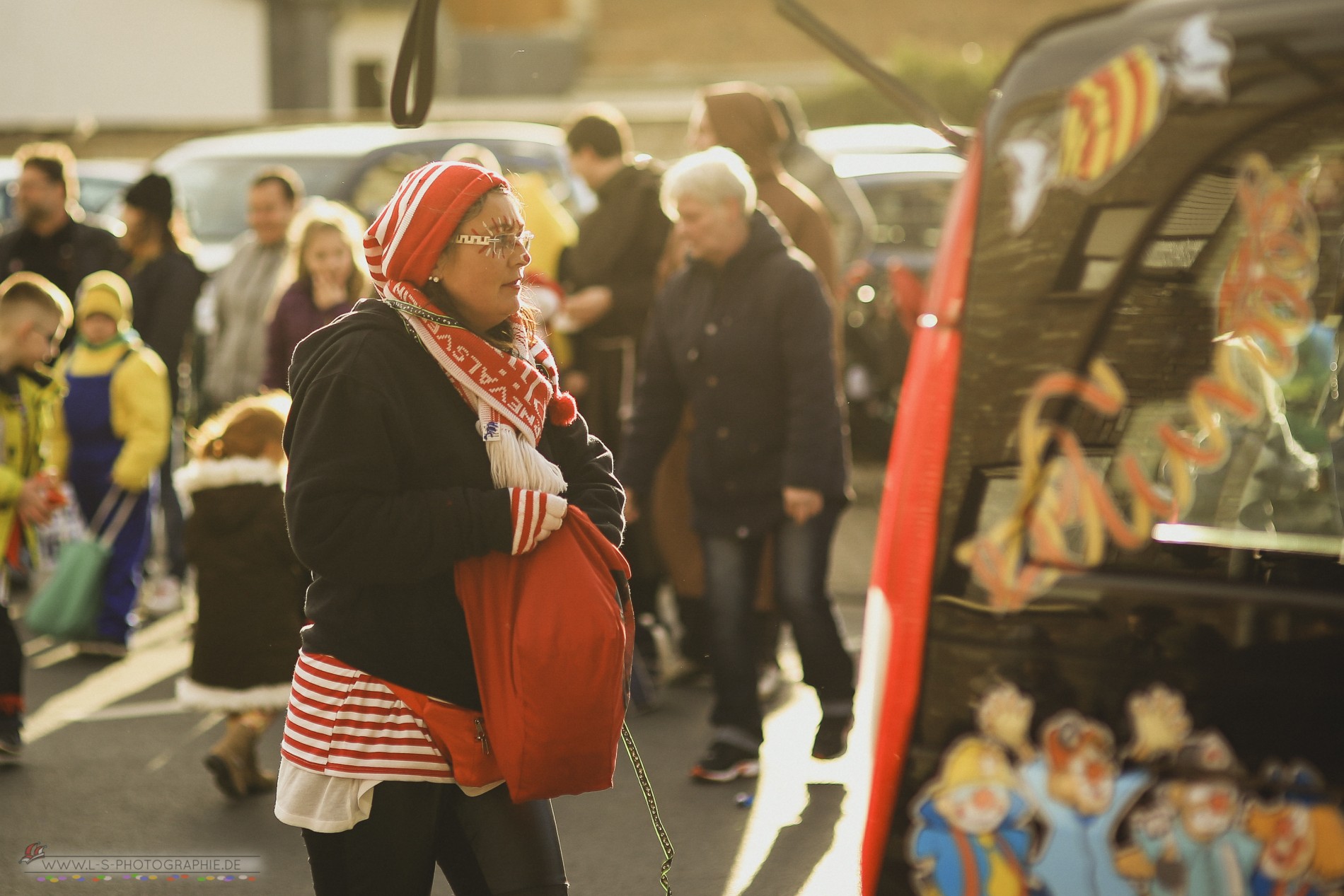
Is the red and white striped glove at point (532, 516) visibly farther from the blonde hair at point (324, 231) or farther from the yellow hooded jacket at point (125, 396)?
the yellow hooded jacket at point (125, 396)

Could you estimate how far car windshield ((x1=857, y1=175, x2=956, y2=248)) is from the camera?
38.7ft

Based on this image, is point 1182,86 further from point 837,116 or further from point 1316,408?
point 837,116

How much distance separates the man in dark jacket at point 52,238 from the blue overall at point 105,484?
1.42 meters

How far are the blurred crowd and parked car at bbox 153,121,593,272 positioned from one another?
3.50 meters

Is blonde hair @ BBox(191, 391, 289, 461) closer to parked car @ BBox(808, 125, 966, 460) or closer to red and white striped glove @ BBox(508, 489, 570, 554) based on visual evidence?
red and white striped glove @ BBox(508, 489, 570, 554)

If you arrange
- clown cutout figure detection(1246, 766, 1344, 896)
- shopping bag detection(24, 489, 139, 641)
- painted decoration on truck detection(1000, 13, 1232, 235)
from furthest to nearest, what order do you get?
1. shopping bag detection(24, 489, 139, 641)
2. painted decoration on truck detection(1000, 13, 1232, 235)
3. clown cutout figure detection(1246, 766, 1344, 896)

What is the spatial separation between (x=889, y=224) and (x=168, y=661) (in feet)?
21.5

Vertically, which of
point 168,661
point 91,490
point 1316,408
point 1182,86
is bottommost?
point 168,661

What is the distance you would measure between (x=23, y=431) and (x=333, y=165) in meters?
6.56

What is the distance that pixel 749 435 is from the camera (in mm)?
5273

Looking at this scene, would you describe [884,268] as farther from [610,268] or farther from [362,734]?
[362,734]

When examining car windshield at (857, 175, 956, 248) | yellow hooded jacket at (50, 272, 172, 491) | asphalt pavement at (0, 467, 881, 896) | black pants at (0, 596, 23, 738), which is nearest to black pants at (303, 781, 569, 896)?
asphalt pavement at (0, 467, 881, 896)

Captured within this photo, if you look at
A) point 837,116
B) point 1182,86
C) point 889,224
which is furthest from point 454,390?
Answer: point 837,116

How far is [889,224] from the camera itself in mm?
11844
